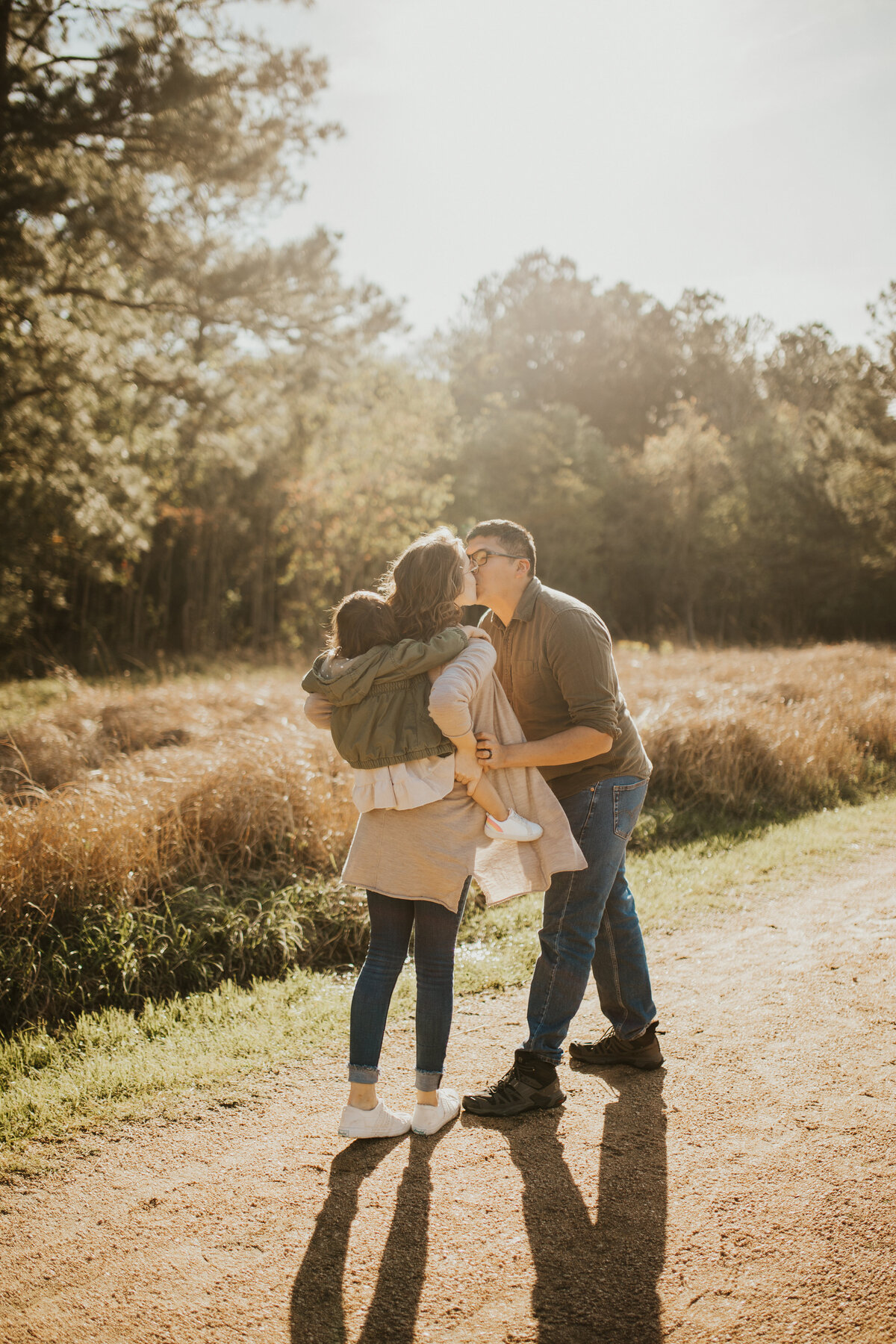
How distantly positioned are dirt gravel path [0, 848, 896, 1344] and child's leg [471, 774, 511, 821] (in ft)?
3.43

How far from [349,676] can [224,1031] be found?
1.94 meters

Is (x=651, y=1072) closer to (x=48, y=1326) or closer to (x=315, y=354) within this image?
(x=48, y=1326)

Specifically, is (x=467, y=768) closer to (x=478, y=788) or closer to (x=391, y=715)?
(x=478, y=788)

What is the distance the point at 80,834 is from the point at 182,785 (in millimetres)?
873

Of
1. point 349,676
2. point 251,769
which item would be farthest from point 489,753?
point 251,769

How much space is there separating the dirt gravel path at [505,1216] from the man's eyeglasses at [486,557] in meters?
1.85

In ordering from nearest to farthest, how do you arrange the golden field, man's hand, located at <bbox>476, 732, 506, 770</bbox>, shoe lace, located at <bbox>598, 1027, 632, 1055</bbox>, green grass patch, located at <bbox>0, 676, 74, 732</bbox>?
man's hand, located at <bbox>476, 732, 506, 770</bbox>, shoe lace, located at <bbox>598, 1027, 632, 1055</bbox>, the golden field, green grass patch, located at <bbox>0, 676, 74, 732</bbox>

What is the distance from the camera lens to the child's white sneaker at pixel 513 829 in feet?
8.57

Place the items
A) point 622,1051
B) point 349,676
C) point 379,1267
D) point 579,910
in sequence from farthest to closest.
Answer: point 622,1051
point 579,910
point 349,676
point 379,1267

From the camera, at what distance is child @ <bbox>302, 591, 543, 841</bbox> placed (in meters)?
2.49

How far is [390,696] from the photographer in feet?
8.27

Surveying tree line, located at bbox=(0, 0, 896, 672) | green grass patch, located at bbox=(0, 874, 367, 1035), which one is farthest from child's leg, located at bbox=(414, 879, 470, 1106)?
tree line, located at bbox=(0, 0, 896, 672)

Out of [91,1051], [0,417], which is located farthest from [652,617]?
[91,1051]

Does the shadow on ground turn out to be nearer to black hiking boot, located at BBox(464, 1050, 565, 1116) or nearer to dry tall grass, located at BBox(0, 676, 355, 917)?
black hiking boot, located at BBox(464, 1050, 565, 1116)
